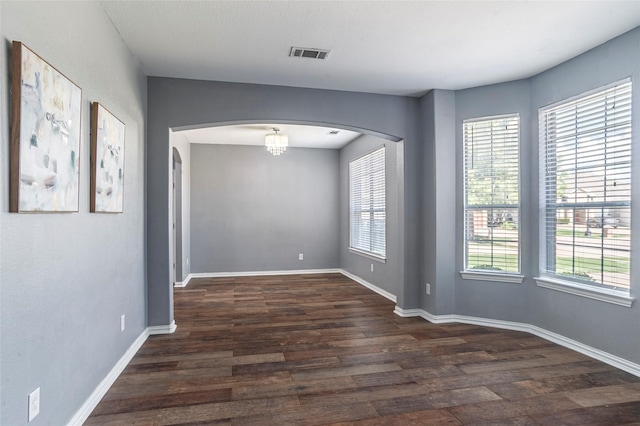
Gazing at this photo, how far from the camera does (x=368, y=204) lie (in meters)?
6.19

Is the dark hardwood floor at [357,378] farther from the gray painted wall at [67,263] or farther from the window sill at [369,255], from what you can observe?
the window sill at [369,255]

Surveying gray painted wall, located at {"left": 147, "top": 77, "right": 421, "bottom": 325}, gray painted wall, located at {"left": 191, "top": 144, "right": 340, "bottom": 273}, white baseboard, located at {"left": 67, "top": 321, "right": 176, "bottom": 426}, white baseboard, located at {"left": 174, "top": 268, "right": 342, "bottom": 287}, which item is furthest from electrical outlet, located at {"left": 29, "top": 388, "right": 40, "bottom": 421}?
Result: gray painted wall, located at {"left": 191, "top": 144, "right": 340, "bottom": 273}

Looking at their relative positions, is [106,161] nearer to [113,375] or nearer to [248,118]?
[113,375]

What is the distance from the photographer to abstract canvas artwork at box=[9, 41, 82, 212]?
57.1 inches

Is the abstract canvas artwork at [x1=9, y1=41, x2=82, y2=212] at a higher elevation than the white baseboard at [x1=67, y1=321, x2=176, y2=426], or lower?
higher

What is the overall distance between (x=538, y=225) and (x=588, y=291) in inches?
31.1

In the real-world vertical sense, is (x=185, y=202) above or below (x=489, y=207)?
above

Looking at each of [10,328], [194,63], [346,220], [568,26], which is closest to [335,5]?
[194,63]

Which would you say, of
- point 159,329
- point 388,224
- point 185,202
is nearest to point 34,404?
point 159,329

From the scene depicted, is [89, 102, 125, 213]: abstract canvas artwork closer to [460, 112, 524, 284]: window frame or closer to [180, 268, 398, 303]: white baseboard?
[460, 112, 524, 284]: window frame

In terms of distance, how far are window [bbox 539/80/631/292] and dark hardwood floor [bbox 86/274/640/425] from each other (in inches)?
31.9

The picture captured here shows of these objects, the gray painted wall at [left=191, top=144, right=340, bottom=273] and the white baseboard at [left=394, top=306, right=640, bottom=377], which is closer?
the white baseboard at [left=394, top=306, right=640, bottom=377]

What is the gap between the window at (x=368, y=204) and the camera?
5.66 m

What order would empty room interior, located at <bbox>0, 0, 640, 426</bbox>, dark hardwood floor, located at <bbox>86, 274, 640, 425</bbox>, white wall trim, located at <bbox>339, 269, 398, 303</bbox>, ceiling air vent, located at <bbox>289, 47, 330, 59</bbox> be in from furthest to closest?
1. white wall trim, located at <bbox>339, 269, 398, 303</bbox>
2. ceiling air vent, located at <bbox>289, 47, 330, 59</bbox>
3. dark hardwood floor, located at <bbox>86, 274, 640, 425</bbox>
4. empty room interior, located at <bbox>0, 0, 640, 426</bbox>
